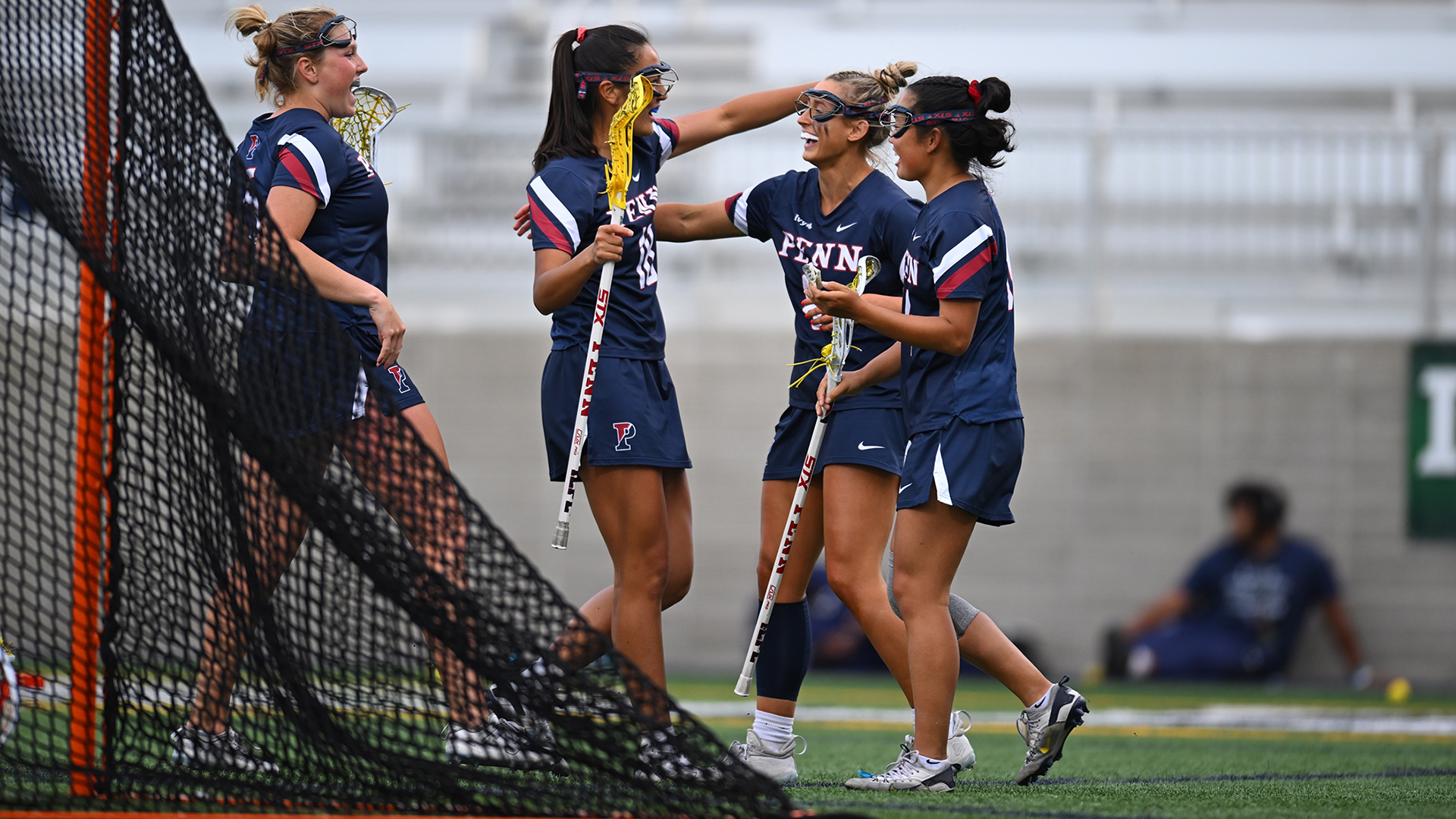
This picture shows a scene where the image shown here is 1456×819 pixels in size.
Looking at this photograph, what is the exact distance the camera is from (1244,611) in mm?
9914

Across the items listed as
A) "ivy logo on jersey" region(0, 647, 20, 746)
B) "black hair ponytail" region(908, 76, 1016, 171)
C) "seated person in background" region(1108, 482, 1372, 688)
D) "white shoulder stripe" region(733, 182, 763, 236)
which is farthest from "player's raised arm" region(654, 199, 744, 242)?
"seated person in background" region(1108, 482, 1372, 688)

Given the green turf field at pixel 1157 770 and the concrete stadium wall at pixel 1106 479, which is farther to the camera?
the concrete stadium wall at pixel 1106 479

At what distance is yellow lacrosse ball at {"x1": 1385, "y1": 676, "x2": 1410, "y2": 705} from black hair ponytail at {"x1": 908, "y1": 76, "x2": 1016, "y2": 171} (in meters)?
6.17

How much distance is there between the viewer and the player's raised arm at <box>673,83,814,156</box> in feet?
15.5

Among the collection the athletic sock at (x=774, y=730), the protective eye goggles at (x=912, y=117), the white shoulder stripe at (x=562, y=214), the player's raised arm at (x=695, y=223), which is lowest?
the athletic sock at (x=774, y=730)

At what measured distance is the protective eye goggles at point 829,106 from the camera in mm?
4336

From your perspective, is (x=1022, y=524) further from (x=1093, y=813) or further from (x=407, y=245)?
(x=1093, y=813)

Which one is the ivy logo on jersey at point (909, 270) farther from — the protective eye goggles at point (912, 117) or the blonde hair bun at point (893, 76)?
the blonde hair bun at point (893, 76)

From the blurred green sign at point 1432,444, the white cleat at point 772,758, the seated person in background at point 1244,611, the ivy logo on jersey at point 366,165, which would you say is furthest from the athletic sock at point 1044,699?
the blurred green sign at point 1432,444

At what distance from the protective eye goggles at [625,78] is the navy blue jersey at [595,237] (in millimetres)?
165

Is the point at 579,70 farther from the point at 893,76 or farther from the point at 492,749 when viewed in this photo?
the point at 492,749

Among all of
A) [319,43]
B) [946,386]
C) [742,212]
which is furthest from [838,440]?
[319,43]

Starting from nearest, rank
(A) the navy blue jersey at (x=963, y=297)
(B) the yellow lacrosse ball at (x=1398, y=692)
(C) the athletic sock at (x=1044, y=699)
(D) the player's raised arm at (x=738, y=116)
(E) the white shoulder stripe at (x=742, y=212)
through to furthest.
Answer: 1. (A) the navy blue jersey at (x=963, y=297)
2. (C) the athletic sock at (x=1044, y=699)
3. (E) the white shoulder stripe at (x=742, y=212)
4. (D) the player's raised arm at (x=738, y=116)
5. (B) the yellow lacrosse ball at (x=1398, y=692)

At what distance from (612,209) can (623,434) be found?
61cm
